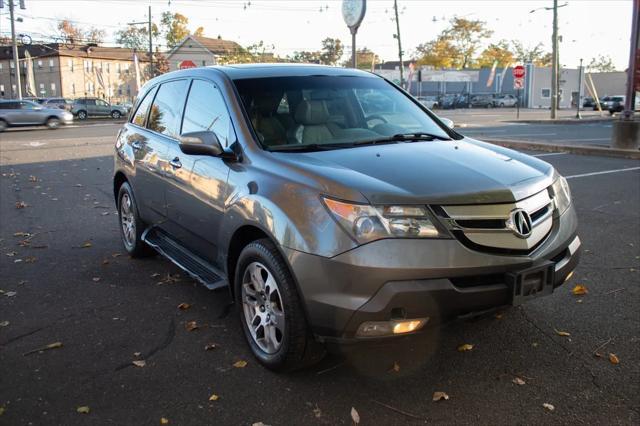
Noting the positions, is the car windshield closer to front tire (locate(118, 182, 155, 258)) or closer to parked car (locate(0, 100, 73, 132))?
front tire (locate(118, 182, 155, 258))

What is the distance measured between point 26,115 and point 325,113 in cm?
2804

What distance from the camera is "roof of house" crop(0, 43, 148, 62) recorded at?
8088 cm

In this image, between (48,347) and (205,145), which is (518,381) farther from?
(48,347)

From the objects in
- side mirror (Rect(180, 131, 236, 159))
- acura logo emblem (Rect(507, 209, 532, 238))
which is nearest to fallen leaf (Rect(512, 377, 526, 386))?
acura logo emblem (Rect(507, 209, 532, 238))

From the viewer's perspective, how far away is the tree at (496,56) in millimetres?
91688

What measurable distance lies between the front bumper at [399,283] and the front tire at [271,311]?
0.47ft

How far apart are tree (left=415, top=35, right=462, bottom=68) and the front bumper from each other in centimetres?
9030

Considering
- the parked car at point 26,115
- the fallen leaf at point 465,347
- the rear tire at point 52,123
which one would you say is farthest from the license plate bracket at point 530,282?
the rear tire at point 52,123

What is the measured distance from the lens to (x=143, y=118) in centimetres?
551

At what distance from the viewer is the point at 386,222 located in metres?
2.76

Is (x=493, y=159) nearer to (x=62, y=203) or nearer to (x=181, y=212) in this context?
(x=181, y=212)

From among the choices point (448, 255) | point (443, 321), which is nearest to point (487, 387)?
point (443, 321)

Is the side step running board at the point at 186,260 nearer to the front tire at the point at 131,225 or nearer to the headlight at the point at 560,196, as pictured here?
the front tire at the point at 131,225

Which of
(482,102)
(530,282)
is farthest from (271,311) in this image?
(482,102)
